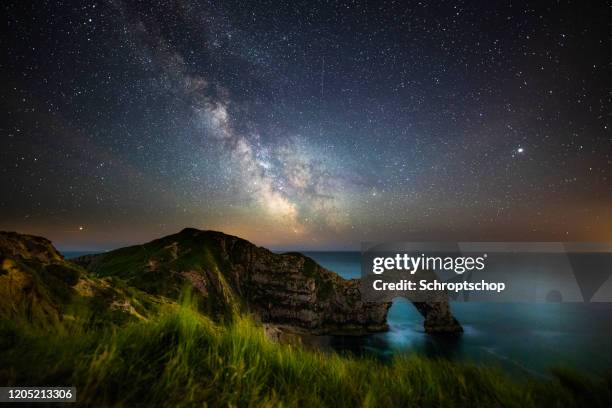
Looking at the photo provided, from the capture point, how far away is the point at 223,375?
98.3 inches

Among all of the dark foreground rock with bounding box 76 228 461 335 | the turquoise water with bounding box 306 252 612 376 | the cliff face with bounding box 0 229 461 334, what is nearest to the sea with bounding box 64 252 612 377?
the turquoise water with bounding box 306 252 612 376

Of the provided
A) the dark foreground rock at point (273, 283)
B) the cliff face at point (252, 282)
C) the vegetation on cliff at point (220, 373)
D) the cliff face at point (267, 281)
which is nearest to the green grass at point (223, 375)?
the vegetation on cliff at point (220, 373)

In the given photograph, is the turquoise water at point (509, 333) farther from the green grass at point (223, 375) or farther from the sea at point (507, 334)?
the green grass at point (223, 375)

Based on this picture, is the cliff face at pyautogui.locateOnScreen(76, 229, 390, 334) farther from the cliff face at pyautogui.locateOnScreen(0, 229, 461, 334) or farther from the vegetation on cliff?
the vegetation on cliff

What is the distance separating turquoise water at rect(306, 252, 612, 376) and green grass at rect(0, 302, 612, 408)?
64.9 m

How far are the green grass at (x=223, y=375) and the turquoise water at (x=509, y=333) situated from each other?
64944 millimetres

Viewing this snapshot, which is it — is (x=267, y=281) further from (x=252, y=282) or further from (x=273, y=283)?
(x=252, y=282)

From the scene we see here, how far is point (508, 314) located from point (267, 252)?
5127 inches

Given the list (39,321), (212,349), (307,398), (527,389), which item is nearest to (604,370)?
(527,389)

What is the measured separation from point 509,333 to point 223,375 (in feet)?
452

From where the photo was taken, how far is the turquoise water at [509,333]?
7969cm

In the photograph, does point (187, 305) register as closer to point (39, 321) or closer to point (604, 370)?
point (39, 321)

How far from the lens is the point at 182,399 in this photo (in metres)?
1.98

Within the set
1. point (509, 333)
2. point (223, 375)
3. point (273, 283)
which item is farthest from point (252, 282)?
point (509, 333)
